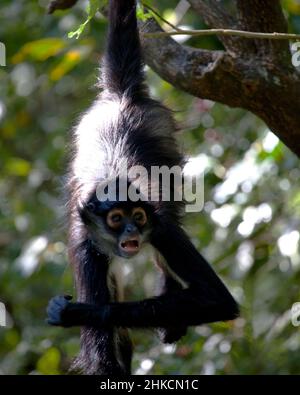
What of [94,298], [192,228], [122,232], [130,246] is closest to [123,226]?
[122,232]

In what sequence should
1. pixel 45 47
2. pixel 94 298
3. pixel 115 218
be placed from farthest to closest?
pixel 45 47
pixel 94 298
pixel 115 218

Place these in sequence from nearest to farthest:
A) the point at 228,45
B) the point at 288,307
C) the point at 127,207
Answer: the point at 228,45 → the point at 127,207 → the point at 288,307

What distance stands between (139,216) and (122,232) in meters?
0.14

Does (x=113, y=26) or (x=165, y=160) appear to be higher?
(x=113, y=26)

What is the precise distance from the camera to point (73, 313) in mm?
5488

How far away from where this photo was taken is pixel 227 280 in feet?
25.5

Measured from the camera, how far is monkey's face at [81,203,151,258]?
5.72 metres

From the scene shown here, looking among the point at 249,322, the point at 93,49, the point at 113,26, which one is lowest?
the point at 249,322

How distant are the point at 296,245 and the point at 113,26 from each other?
1.89 meters

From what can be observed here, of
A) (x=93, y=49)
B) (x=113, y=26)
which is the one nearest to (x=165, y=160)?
(x=113, y=26)

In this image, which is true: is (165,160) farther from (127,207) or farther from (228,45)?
(228,45)

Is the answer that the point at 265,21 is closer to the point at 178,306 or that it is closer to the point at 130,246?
the point at 130,246

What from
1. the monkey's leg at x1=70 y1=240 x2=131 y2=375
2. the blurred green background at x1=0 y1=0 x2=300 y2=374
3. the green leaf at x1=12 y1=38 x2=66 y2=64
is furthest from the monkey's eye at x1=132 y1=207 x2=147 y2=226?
the green leaf at x1=12 y1=38 x2=66 y2=64

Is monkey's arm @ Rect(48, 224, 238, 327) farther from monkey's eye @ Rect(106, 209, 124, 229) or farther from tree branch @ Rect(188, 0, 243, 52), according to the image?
tree branch @ Rect(188, 0, 243, 52)
